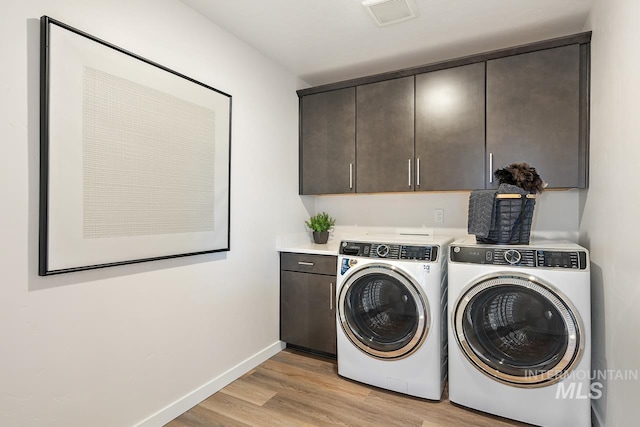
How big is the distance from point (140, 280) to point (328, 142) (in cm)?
183

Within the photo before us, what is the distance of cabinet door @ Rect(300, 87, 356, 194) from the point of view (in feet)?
9.47

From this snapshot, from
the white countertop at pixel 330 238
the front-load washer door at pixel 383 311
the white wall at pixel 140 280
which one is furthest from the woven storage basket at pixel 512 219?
the white wall at pixel 140 280

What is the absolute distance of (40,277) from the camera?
1408 millimetres

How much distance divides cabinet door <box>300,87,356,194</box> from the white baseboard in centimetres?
139

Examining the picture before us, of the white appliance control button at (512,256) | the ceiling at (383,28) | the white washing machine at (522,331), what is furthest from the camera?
the ceiling at (383,28)

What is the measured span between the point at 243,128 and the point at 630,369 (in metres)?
2.42

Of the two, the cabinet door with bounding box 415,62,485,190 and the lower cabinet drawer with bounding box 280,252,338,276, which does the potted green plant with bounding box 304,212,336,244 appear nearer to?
the lower cabinet drawer with bounding box 280,252,338,276

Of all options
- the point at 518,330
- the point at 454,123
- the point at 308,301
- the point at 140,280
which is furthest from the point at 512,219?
the point at 140,280

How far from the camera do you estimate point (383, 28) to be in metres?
2.25

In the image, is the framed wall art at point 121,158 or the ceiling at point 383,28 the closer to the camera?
the framed wall art at point 121,158

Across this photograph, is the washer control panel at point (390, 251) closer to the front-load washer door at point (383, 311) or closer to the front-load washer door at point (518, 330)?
the front-load washer door at point (383, 311)

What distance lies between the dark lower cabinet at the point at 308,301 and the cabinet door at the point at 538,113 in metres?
1.37

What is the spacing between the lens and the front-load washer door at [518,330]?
5.89 feet

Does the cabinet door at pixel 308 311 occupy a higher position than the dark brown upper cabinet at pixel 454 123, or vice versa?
the dark brown upper cabinet at pixel 454 123
